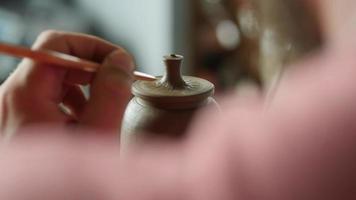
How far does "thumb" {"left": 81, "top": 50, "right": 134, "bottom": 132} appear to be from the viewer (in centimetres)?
63

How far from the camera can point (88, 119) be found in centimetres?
63

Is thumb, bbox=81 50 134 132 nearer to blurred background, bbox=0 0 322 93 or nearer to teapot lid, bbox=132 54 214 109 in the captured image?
teapot lid, bbox=132 54 214 109

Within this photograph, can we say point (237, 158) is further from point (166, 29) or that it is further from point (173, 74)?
point (166, 29)

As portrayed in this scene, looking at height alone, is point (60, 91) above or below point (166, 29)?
above

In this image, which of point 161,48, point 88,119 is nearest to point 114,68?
point 88,119

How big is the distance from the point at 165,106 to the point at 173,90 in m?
0.02

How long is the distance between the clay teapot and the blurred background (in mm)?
1262

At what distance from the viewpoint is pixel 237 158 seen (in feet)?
1.54

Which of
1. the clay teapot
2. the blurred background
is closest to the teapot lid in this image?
the clay teapot

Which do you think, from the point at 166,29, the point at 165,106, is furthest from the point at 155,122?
the point at 166,29

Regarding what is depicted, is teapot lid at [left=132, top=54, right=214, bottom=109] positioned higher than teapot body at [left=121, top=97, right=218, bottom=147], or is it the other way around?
teapot lid at [left=132, top=54, right=214, bottom=109]

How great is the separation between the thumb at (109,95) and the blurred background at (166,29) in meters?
1.18

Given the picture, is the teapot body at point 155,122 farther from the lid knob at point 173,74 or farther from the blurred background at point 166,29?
the blurred background at point 166,29

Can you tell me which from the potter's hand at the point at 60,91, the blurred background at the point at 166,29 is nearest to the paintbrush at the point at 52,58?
the potter's hand at the point at 60,91
